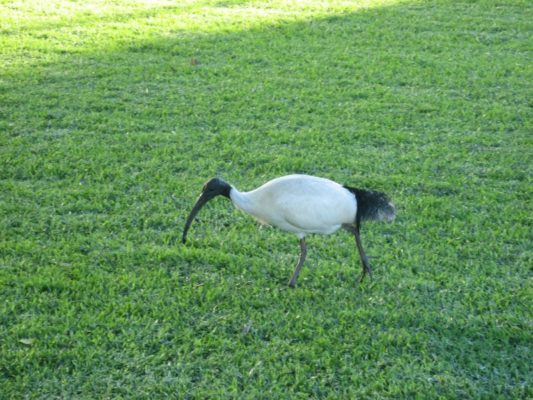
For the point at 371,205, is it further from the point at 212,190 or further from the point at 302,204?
the point at 212,190

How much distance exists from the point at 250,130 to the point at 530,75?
354 centimetres

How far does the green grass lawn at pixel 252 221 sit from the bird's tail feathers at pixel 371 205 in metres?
0.42

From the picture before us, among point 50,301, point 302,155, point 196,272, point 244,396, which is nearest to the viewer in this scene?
point 244,396

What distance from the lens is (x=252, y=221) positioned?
17.4ft

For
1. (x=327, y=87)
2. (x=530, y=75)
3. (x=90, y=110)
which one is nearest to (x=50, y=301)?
(x=90, y=110)

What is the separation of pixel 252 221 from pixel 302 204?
1107 millimetres

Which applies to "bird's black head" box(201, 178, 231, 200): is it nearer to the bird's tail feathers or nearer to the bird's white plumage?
the bird's white plumage

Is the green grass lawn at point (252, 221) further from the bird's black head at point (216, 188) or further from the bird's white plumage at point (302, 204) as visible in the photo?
the bird's black head at point (216, 188)

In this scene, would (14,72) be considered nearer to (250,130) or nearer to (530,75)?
(250,130)

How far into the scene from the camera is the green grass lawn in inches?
149

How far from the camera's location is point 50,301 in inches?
168

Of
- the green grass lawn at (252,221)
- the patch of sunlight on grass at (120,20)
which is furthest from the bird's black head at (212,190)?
the patch of sunlight on grass at (120,20)

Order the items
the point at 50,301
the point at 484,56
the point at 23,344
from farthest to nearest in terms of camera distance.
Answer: the point at 484,56 < the point at 50,301 < the point at 23,344

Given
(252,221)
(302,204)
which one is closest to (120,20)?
(252,221)
